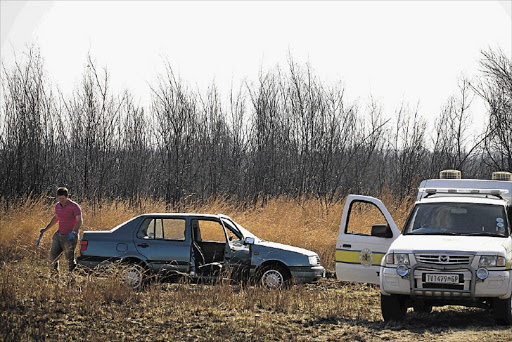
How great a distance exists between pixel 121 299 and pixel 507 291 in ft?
18.8

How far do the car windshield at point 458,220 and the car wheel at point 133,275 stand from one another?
476 cm

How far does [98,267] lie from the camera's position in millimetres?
12781

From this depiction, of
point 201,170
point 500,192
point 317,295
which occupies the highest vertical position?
point 201,170

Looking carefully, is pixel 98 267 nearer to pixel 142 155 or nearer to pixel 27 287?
pixel 27 287

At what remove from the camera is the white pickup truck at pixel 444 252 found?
9.65 m

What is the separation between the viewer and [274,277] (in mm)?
13102

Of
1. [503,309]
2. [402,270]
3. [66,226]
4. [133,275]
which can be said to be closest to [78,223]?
[66,226]

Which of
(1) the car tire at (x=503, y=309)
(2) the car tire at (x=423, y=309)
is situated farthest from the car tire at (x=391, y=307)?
(1) the car tire at (x=503, y=309)

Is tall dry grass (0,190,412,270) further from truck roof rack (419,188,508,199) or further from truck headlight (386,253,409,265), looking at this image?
truck headlight (386,253,409,265)

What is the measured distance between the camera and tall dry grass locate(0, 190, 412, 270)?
18.2 meters

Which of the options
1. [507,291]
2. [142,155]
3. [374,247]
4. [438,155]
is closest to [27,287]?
[374,247]

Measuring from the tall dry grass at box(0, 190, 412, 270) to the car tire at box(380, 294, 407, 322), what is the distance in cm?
702

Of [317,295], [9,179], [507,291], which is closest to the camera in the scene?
[507,291]

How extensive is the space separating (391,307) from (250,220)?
1076 centimetres
